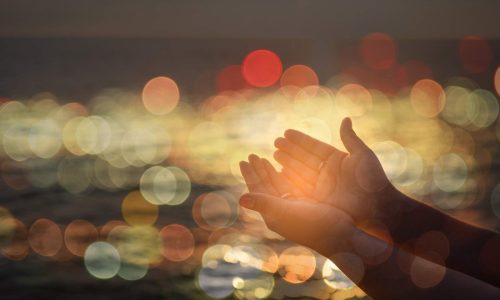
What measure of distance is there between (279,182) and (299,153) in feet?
0.69

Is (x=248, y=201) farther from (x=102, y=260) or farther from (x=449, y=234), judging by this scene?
(x=102, y=260)

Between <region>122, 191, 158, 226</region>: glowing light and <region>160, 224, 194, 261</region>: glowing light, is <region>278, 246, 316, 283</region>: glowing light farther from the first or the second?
<region>122, 191, 158, 226</region>: glowing light

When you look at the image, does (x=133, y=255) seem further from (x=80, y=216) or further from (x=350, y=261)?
(x=350, y=261)

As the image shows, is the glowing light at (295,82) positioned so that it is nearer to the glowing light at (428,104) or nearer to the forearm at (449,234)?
the glowing light at (428,104)

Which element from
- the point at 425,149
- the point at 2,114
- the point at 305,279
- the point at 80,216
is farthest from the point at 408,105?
the point at 305,279

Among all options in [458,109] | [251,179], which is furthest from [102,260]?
[458,109]

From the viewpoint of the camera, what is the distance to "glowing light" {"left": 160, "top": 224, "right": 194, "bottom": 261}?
924 centimetres

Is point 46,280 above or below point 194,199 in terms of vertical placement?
below

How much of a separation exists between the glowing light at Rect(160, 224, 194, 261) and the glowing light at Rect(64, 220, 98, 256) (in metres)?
1.10

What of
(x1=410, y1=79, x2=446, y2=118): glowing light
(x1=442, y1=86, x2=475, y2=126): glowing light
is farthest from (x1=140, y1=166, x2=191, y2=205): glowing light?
(x1=410, y1=79, x2=446, y2=118): glowing light

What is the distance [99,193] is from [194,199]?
233 centimetres

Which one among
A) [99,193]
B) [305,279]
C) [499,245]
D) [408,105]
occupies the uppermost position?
[408,105]

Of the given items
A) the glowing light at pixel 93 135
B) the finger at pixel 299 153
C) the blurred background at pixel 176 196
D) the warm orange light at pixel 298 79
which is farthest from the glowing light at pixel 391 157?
the warm orange light at pixel 298 79

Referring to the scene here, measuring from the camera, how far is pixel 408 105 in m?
39.5
